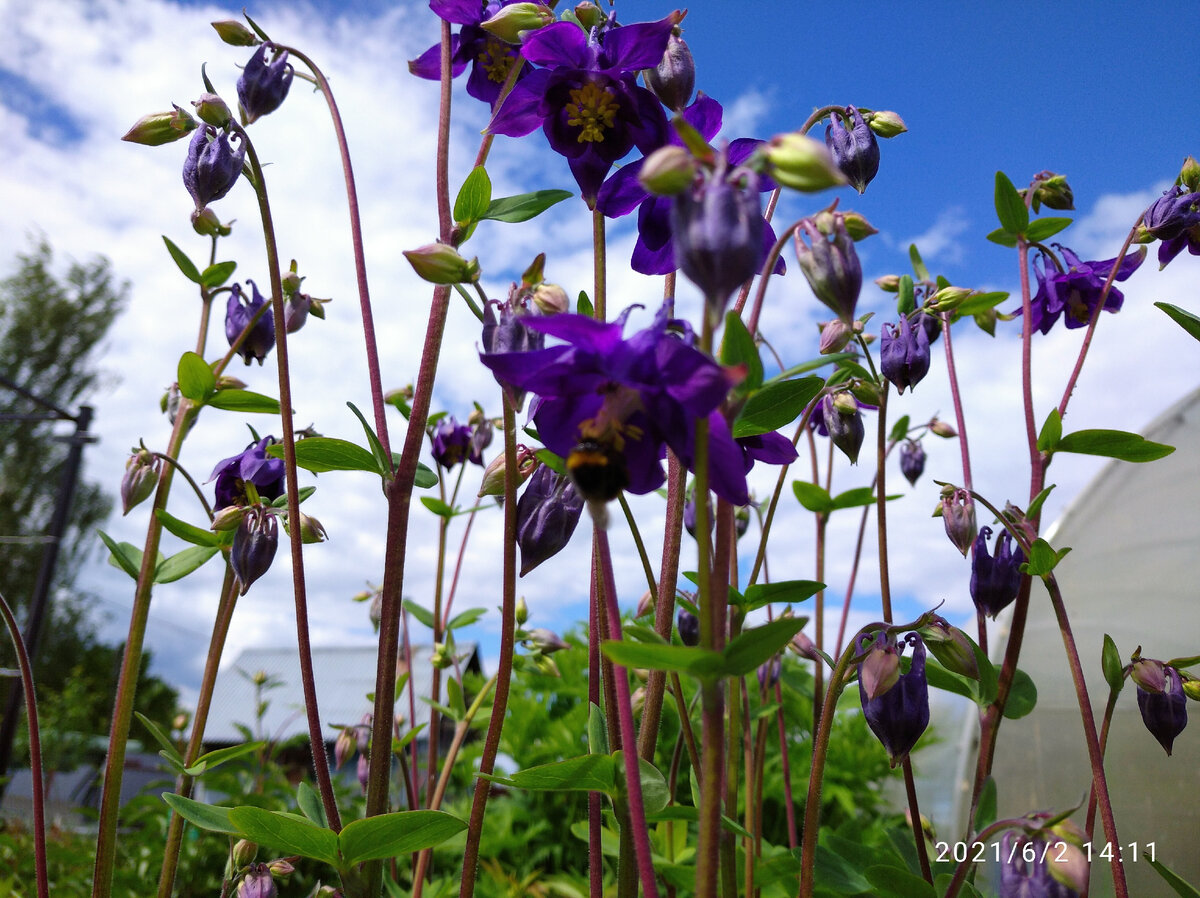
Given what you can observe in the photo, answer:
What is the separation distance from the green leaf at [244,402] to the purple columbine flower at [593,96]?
82 cm

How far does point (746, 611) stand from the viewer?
1.11 meters

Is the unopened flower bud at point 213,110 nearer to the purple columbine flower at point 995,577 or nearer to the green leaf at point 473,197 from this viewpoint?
the green leaf at point 473,197

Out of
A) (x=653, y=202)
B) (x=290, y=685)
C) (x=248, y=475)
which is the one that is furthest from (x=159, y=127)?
(x=290, y=685)

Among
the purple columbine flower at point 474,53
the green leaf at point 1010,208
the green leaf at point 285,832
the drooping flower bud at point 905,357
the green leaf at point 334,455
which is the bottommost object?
the green leaf at point 285,832

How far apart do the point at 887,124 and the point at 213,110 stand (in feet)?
3.47

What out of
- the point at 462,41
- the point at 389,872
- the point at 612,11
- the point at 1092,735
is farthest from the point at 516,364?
the point at 389,872

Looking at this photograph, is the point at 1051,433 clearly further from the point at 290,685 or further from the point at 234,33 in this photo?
the point at 290,685

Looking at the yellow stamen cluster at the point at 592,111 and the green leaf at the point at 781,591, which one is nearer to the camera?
the green leaf at the point at 781,591

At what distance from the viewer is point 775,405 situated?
3.03ft

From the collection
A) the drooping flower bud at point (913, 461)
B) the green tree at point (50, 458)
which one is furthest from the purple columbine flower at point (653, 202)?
the green tree at point (50, 458)

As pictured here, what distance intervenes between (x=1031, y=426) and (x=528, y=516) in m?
1.06

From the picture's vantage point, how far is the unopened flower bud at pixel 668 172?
1.91ft

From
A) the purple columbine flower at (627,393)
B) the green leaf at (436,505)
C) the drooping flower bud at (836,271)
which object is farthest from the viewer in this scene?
the green leaf at (436,505)

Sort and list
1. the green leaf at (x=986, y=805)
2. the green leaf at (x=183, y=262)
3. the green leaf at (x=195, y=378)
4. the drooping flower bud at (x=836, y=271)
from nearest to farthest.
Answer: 1. the drooping flower bud at (x=836, y=271)
2. the green leaf at (x=986, y=805)
3. the green leaf at (x=195, y=378)
4. the green leaf at (x=183, y=262)
